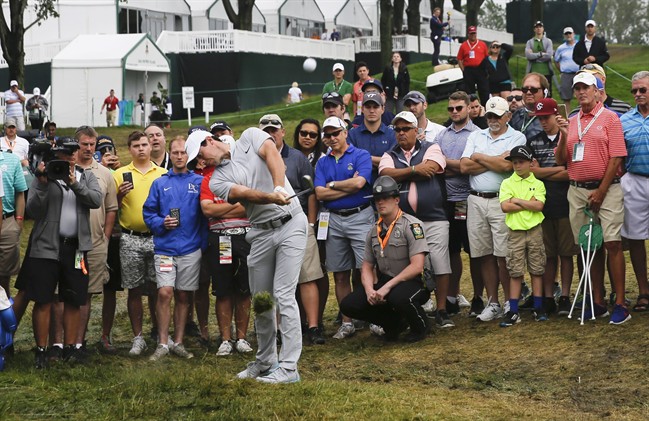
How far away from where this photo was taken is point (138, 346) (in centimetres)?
1106

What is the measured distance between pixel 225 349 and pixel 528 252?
311cm

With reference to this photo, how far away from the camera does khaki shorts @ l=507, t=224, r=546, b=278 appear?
1122 cm

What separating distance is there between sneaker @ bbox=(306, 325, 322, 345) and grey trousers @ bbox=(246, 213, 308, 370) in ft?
6.29

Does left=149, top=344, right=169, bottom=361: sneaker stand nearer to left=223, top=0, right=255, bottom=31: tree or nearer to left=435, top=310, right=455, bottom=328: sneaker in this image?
left=435, top=310, right=455, bottom=328: sneaker

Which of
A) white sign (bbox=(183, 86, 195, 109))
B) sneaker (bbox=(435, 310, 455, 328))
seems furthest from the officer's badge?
white sign (bbox=(183, 86, 195, 109))

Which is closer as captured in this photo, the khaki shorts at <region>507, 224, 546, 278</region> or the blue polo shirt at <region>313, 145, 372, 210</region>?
the khaki shorts at <region>507, 224, 546, 278</region>

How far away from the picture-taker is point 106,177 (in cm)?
1109

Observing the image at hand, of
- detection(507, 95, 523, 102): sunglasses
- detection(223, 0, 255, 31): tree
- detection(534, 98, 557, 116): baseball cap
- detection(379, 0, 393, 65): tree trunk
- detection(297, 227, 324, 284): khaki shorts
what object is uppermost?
detection(223, 0, 255, 31): tree

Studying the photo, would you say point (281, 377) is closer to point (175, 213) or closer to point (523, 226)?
point (175, 213)

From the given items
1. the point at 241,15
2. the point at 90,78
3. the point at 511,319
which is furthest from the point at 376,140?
the point at 241,15

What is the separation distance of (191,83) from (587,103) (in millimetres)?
40154

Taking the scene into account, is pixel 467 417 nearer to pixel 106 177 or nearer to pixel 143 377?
pixel 143 377

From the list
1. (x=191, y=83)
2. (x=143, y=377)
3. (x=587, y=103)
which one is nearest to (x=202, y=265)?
(x=143, y=377)

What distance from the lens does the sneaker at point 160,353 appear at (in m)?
10.5
